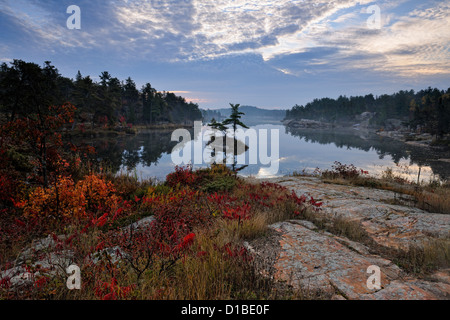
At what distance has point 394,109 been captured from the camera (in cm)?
10694

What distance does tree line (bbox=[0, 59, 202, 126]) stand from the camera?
9928mm

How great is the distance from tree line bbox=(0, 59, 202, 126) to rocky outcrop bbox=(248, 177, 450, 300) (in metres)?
7.32

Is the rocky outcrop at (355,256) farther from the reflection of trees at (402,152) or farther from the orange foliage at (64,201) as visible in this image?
the reflection of trees at (402,152)

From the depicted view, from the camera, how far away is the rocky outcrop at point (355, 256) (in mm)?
2980

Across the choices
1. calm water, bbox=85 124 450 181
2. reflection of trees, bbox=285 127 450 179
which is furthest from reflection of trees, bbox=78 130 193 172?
reflection of trees, bbox=285 127 450 179

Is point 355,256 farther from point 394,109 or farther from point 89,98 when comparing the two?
point 394,109

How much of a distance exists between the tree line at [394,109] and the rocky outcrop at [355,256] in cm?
6344

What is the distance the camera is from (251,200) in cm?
732

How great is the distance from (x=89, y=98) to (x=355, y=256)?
56.8 metres

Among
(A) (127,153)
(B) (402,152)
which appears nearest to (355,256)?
(A) (127,153)

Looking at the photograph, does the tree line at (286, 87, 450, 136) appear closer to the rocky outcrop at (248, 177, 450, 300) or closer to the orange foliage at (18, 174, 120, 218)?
the rocky outcrop at (248, 177, 450, 300)
